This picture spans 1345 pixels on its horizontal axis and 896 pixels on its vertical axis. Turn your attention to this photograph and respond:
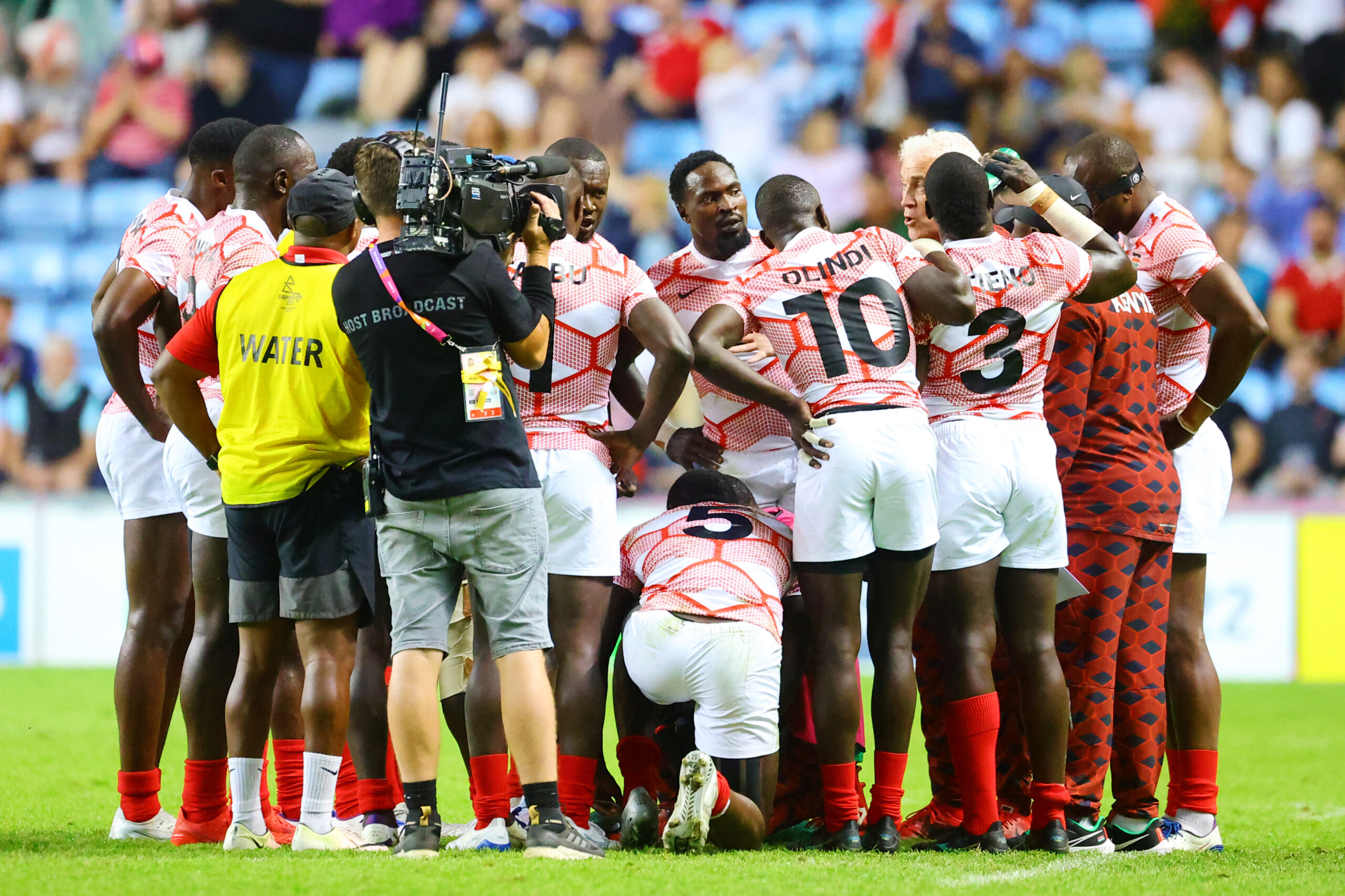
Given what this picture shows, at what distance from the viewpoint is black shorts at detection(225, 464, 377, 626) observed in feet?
16.0

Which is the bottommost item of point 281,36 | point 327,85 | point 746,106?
point 746,106

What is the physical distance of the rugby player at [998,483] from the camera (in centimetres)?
534

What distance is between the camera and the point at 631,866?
4.54 metres

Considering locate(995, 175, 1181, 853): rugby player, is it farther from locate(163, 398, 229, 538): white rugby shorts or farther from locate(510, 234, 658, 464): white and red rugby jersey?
locate(163, 398, 229, 538): white rugby shorts

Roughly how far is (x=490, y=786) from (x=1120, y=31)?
41.1ft

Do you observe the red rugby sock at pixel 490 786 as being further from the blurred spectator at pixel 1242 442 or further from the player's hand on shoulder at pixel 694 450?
the blurred spectator at pixel 1242 442

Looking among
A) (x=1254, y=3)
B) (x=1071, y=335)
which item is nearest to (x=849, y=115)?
(x=1254, y=3)

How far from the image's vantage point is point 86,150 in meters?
14.7

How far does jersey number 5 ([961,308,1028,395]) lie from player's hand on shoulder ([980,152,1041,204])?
1.80 ft

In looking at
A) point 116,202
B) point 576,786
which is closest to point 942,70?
point 116,202

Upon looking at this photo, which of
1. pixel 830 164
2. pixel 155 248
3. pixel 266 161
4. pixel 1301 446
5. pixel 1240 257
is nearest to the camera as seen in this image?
pixel 155 248

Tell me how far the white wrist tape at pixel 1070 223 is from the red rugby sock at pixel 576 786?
2623 millimetres

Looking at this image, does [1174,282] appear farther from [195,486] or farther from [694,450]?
[195,486]

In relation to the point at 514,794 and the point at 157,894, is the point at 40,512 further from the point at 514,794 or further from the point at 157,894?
the point at 157,894
